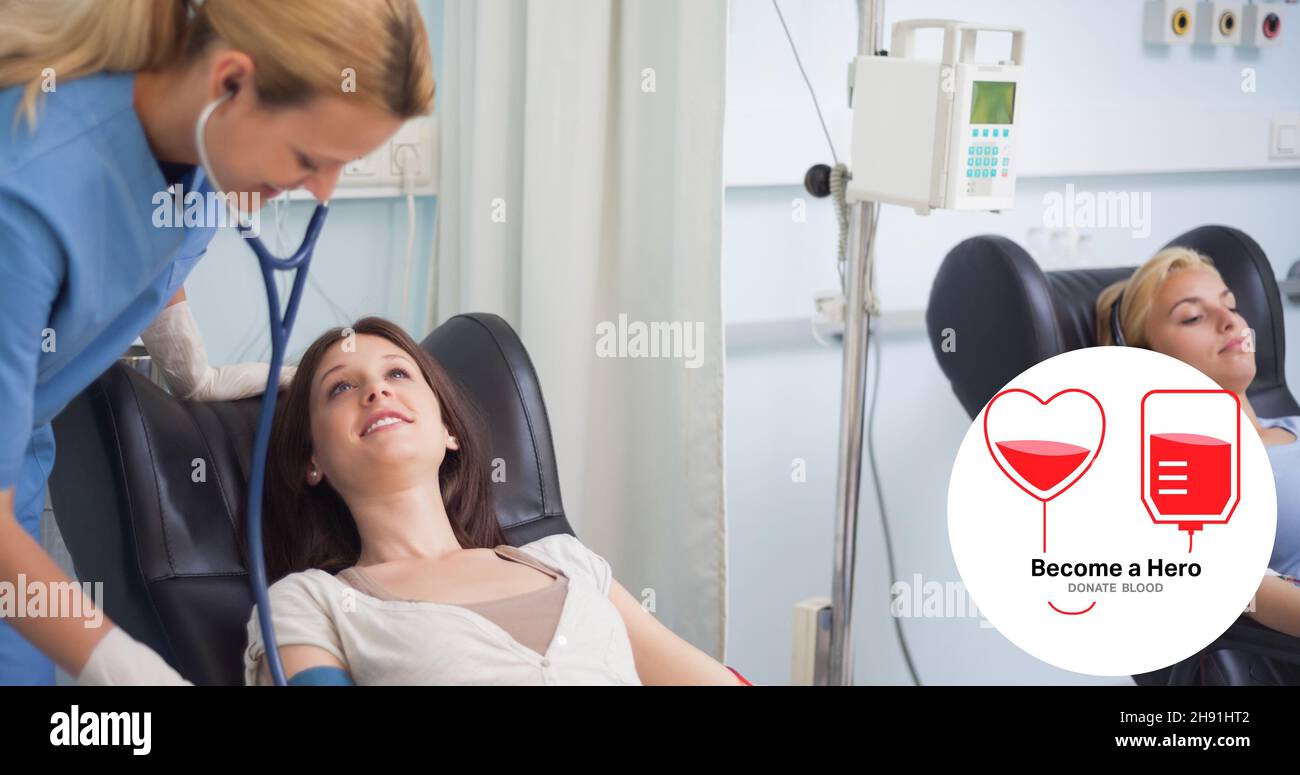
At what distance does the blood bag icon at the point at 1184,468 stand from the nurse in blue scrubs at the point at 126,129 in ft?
3.27

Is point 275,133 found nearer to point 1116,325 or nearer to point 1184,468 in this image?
point 1184,468

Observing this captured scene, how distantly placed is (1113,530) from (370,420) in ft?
2.98

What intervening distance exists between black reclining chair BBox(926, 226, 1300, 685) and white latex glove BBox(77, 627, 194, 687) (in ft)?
4.36

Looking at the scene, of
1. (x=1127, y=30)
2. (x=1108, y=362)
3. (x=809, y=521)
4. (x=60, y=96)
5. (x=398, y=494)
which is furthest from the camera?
(x=1127, y=30)

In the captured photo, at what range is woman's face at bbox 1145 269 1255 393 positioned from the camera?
202cm

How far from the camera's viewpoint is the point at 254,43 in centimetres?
98

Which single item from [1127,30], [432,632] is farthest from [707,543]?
[1127,30]

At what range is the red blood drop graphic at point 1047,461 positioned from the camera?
1512 millimetres

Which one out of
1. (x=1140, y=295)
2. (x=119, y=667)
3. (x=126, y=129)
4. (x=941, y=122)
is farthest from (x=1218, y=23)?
(x=119, y=667)

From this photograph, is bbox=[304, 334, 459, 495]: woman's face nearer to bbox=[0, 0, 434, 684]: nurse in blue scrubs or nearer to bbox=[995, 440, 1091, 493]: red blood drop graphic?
bbox=[0, 0, 434, 684]: nurse in blue scrubs

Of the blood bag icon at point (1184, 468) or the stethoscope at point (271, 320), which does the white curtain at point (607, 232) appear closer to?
the blood bag icon at point (1184, 468)

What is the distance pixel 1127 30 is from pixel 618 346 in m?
1.42

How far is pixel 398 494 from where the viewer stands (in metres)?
1.40
